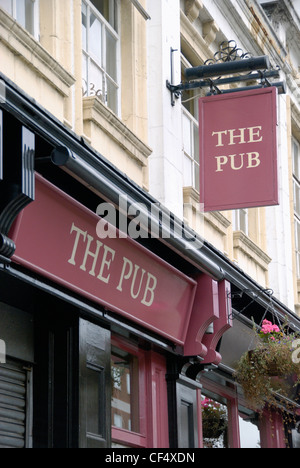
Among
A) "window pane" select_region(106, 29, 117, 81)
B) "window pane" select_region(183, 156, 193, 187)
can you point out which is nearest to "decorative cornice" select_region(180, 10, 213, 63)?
"window pane" select_region(183, 156, 193, 187)

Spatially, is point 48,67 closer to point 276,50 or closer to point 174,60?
point 174,60

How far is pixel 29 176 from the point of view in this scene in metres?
7.28

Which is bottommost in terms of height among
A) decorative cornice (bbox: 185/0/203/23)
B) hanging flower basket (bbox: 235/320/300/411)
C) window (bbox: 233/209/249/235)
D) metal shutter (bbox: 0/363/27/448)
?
metal shutter (bbox: 0/363/27/448)

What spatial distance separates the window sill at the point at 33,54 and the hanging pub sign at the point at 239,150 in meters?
2.44

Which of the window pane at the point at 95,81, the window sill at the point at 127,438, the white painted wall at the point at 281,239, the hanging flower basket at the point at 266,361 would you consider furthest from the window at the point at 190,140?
the window sill at the point at 127,438

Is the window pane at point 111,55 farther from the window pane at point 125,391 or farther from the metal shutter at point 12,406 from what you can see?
the metal shutter at point 12,406

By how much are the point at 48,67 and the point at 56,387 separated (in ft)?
9.03

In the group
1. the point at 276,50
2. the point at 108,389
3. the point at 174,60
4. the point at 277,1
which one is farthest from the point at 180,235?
the point at 277,1

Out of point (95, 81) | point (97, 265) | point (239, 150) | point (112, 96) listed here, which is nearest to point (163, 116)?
point (112, 96)

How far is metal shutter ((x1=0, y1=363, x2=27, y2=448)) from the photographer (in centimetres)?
820

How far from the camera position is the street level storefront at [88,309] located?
7.58 m

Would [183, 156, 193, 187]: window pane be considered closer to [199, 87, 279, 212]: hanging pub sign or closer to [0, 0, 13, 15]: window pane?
[199, 87, 279, 212]: hanging pub sign

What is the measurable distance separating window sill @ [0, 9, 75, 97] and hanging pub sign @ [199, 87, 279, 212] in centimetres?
244

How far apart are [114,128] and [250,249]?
4.93m
